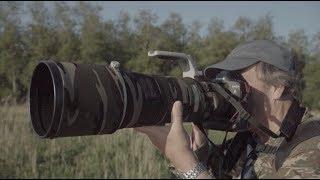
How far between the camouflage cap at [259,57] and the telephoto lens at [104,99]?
0.15 meters

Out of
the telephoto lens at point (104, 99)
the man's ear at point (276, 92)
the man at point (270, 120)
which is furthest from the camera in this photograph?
the man's ear at point (276, 92)

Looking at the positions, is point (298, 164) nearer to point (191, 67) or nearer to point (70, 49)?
point (191, 67)

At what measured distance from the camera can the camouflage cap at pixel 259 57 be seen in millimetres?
1708

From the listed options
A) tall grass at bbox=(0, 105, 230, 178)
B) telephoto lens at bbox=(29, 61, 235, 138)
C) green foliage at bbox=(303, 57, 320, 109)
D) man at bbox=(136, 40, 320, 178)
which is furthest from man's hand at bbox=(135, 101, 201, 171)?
green foliage at bbox=(303, 57, 320, 109)

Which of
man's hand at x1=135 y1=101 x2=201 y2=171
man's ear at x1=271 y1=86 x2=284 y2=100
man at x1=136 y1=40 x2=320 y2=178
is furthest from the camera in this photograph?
man's ear at x1=271 y1=86 x2=284 y2=100

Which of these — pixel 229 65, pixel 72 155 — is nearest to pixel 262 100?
pixel 229 65

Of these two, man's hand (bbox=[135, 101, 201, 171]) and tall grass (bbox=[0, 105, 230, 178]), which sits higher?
man's hand (bbox=[135, 101, 201, 171])

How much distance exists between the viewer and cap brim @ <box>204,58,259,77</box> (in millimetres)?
1683

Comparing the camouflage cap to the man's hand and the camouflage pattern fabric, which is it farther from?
the man's hand

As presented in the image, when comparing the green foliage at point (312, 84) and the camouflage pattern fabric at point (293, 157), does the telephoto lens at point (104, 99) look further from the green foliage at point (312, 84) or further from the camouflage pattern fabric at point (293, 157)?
the green foliage at point (312, 84)

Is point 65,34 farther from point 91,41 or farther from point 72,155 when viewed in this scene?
point 72,155

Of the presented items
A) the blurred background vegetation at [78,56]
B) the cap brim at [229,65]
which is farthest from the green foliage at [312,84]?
the cap brim at [229,65]

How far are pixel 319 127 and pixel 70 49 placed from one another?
1.74 metres

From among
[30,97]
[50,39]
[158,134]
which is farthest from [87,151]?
[30,97]
